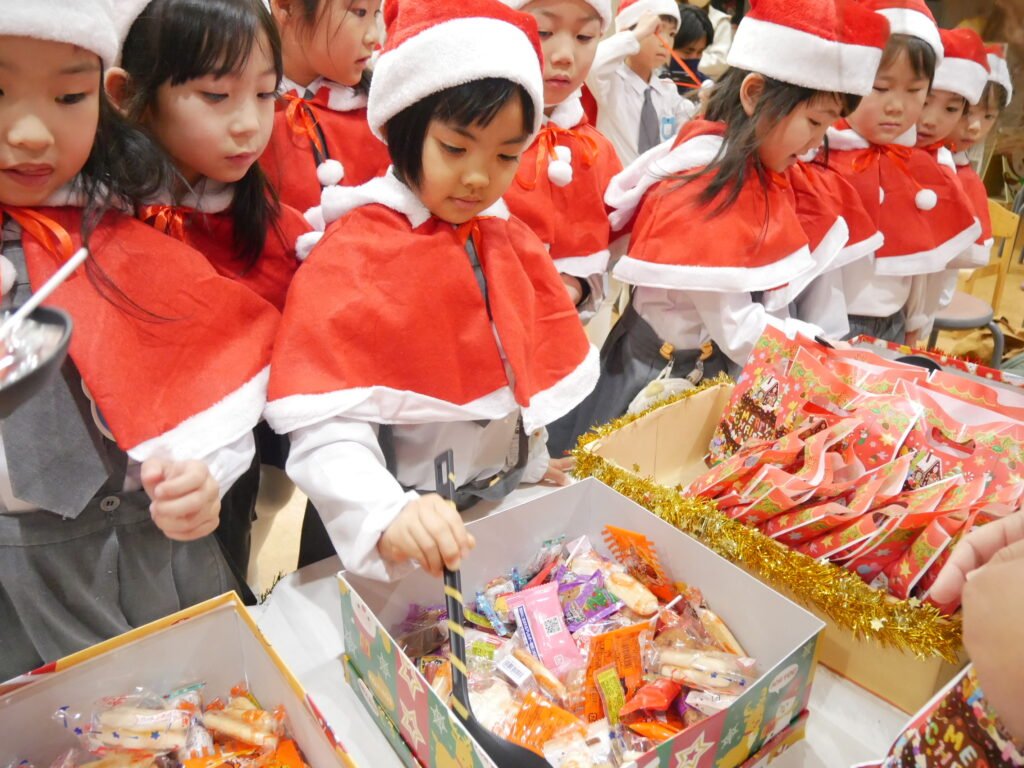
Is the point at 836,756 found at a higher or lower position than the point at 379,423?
lower

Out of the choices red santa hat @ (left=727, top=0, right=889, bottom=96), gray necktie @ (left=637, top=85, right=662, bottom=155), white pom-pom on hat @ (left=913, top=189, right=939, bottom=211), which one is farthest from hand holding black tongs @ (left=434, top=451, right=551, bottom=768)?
gray necktie @ (left=637, top=85, right=662, bottom=155)

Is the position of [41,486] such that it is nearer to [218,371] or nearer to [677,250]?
[218,371]

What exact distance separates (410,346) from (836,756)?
64cm

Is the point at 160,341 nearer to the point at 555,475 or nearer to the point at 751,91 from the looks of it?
the point at 555,475

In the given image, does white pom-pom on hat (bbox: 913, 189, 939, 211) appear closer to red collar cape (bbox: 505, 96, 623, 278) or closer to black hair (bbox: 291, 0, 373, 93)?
red collar cape (bbox: 505, 96, 623, 278)

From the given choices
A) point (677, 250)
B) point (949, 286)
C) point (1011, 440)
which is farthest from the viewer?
point (949, 286)

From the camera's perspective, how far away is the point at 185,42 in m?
0.81

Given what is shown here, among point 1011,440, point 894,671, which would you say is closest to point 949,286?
point 1011,440

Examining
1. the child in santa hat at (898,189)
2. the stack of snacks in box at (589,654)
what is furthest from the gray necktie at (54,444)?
the child in santa hat at (898,189)

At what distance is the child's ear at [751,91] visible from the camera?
131cm

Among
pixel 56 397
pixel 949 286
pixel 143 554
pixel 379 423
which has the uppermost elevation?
pixel 56 397

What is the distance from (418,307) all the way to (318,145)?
51 centimetres

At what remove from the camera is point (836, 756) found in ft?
2.50

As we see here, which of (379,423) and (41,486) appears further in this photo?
(379,423)
